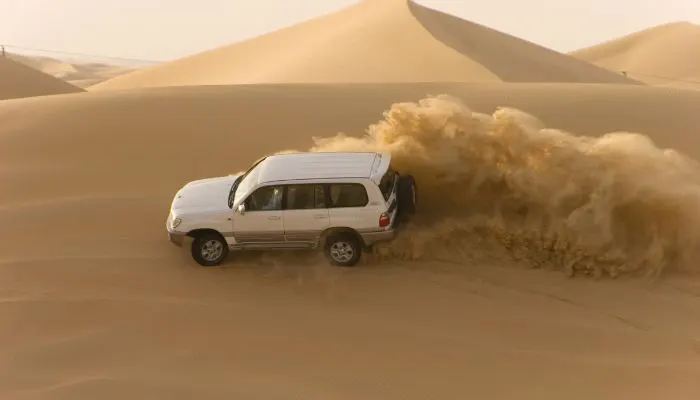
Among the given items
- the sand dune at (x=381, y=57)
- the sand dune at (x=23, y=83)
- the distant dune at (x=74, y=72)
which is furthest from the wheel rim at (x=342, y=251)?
the distant dune at (x=74, y=72)

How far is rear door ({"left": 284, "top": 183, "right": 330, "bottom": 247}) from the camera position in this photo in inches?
332

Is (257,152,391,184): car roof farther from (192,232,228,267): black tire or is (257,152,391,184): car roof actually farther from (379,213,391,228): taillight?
(192,232,228,267): black tire

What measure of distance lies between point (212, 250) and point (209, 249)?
4cm

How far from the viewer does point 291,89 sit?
1752 cm

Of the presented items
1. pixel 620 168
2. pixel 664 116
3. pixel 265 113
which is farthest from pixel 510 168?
pixel 664 116

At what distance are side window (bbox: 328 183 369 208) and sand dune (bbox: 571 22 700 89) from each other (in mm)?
60021

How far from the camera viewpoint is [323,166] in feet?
28.9

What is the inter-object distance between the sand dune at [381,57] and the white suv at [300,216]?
832 inches

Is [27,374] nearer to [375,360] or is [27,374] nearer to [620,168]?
[375,360]

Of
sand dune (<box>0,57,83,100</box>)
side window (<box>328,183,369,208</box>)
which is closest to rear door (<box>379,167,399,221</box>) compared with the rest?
side window (<box>328,183,369,208</box>)

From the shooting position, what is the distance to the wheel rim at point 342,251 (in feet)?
27.7

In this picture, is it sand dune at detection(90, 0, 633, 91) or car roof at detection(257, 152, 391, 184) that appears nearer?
car roof at detection(257, 152, 391, 184)

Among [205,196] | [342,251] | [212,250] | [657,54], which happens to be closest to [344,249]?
[342,251]

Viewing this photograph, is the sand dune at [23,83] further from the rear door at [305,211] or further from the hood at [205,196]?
the rear door at [305,211]
